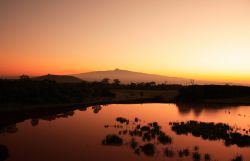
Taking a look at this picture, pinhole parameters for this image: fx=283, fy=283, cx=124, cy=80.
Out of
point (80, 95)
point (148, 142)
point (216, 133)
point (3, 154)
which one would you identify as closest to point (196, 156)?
point (148, 142)

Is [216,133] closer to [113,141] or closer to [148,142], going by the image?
[148,142]

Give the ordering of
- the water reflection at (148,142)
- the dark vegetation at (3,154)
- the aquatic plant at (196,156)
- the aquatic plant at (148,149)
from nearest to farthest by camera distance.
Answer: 1. the dark vegetation at (3,154)
2. the aquatic plant at (196,156)
3. the water reflection at (148,142)
4. the aquatic plant at (148,149)

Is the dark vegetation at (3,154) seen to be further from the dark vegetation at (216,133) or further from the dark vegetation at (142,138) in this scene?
the dark vegetation at (216,133)

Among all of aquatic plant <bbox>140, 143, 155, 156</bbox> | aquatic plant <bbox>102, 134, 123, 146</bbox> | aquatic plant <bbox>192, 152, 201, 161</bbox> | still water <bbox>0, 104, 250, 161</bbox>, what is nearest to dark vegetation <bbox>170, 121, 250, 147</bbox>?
still water <bbox>0, 104, 250, 161</bbox>

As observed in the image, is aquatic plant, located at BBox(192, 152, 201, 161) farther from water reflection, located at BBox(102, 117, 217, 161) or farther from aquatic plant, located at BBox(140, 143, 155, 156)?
aquatic plant, located at BBox(140, 143, 155, 156)

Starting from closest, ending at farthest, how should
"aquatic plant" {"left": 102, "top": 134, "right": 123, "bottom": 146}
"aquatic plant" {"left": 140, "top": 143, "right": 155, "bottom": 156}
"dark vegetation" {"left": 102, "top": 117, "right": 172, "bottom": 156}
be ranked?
"aquatic plant" {"left": 140, "top": 143, "right": 155, "bottom": 156} → "dark vegetation" {"left": 102, "top": 117, "right": 172, "bottom": 156} → "aquatic plant" {"left": 102, "top": 134, "right": 123, "bottom": 146}

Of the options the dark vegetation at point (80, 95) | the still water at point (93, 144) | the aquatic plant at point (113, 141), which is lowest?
the still water at point (93, 144)

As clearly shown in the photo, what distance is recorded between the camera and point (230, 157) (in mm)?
20938

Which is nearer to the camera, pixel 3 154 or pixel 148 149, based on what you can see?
pixel 3 154

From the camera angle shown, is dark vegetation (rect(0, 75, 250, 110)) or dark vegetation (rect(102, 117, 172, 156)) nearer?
dark vegetation (rect(102, 117, 172, 156))

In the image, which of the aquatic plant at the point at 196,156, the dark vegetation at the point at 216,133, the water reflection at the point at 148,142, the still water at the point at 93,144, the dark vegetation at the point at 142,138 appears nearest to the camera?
the aquatic plant at the point at 196,156

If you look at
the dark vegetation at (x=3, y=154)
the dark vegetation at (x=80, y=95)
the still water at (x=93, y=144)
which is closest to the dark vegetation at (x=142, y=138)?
the still water at (x=93, y=144)

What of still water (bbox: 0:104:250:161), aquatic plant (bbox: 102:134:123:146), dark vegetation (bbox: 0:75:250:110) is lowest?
still water (bbox: 0:104:250:161)

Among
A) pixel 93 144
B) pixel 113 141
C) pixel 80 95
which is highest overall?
pixel 80 95
